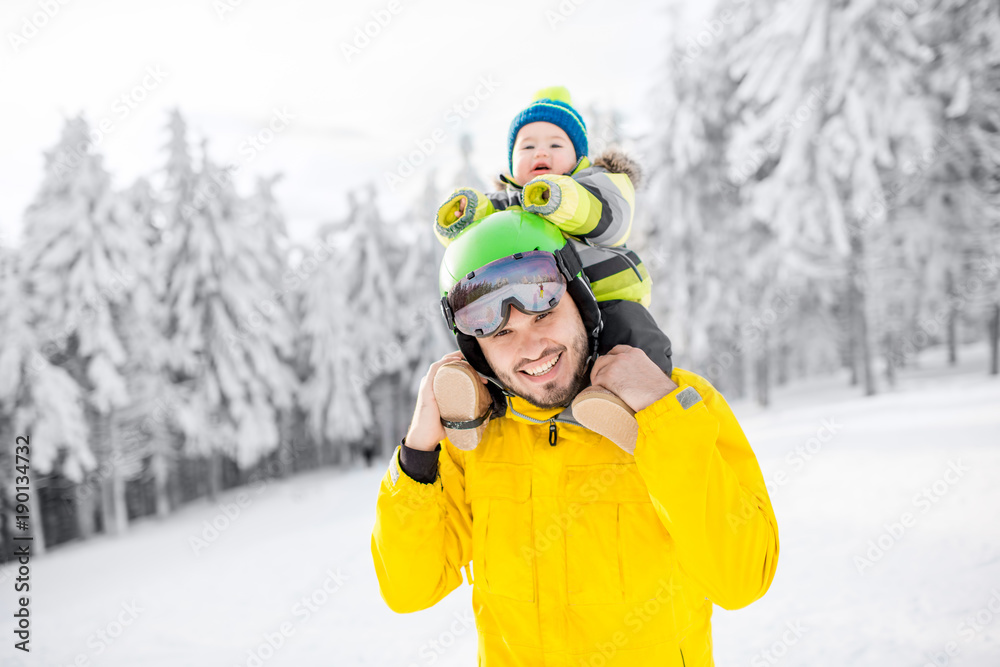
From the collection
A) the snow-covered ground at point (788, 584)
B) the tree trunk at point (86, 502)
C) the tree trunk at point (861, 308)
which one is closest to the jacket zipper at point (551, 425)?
the snow-covered ground at point (788, 584)

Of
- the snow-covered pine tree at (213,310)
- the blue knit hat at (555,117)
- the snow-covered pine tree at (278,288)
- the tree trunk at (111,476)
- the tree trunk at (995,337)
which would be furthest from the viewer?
the snow-covered pine tree at (278,288)

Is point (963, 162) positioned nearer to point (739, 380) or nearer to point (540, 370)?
point (540, 370)

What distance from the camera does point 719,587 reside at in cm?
173

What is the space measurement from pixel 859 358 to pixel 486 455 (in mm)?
22765

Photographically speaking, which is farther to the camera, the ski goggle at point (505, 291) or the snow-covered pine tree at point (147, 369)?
the snow-covered pine tree at point (147, 369)

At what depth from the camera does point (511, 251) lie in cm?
215

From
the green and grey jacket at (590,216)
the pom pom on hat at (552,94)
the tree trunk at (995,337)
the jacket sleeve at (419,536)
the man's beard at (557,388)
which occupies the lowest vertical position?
the tree trunk at (995,337)

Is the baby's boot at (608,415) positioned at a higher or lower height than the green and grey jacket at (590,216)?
lower

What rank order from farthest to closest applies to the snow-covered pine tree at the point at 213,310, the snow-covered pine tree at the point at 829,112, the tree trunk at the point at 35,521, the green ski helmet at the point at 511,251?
the snow-covered pine tree at the point at 213,310 < the tree trunk at the point at 35,521 < the snow-covered pine tree at the point at 829,112 < the green ski helmet at the point at 511,251

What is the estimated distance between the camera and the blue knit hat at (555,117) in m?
3.36

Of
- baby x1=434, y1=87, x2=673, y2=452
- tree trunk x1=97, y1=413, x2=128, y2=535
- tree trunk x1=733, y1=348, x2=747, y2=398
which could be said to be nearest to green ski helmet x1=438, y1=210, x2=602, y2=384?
baby x1=434, y1=87, x2=673, y2=452

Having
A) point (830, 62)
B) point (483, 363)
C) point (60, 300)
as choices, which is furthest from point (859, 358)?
point (60, 300)

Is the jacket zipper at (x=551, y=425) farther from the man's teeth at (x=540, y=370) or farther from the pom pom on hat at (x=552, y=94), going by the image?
the pom pom on hat at (x=552, y=94)

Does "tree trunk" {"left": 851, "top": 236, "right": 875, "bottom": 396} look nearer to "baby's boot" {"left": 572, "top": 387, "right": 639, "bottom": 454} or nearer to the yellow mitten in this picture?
the yellow mitten
